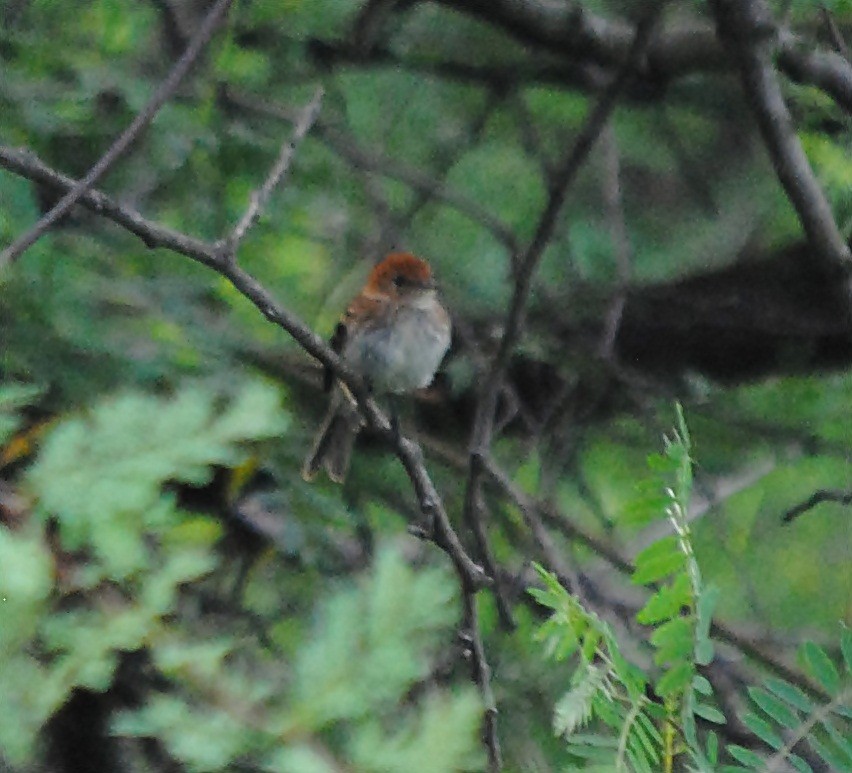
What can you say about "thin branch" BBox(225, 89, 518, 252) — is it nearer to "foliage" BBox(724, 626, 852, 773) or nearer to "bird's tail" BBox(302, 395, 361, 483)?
"bird's tail" BBox(302, 395, 361, 483)

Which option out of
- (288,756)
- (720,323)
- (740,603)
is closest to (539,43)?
(720,323)

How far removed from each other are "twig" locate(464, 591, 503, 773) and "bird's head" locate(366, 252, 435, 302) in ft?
2.44

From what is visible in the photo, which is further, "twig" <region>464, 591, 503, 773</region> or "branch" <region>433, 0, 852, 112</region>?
"branch" <region>433, 0, 852, 112</region>

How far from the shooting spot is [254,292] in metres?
0.78

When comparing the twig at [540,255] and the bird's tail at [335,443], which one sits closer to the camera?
the twig at [540,255]

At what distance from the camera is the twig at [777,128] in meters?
1.16

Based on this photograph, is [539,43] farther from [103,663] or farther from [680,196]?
[103,663]

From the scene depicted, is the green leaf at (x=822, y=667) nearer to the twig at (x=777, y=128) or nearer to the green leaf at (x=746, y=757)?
the green leaf at (x=746, y=757)

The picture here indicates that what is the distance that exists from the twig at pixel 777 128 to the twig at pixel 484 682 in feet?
2.12

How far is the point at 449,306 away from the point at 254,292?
0.86 m

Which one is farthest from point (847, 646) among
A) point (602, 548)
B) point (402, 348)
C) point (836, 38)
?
point (402, 348)

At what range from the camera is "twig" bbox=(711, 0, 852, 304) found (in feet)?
3.82

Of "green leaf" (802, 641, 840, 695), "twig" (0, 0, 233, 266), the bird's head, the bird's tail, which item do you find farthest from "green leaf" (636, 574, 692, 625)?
the bird's head

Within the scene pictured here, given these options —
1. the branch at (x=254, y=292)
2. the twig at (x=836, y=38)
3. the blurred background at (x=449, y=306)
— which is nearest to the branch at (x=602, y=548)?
the blurred background at (x=449, y=306)
